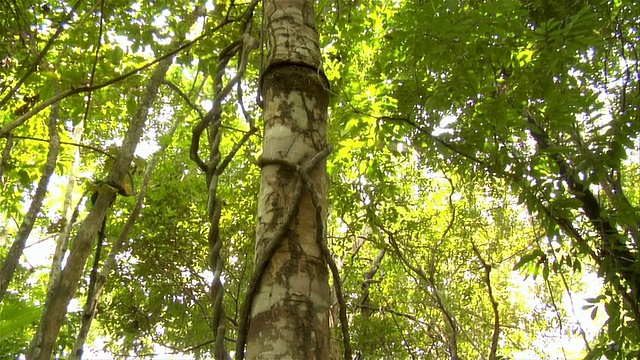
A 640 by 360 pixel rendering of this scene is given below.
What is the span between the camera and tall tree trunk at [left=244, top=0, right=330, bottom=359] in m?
0.93

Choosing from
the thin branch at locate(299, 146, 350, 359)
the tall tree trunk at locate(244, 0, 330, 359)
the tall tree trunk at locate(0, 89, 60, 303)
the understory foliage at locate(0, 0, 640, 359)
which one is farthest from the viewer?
the tall tree trunk at locate(0, 89, 60, 303)

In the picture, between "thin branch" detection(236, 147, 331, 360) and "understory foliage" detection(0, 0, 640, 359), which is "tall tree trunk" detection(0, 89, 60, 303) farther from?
"thin branch" detection(236, 147, 331, 360)

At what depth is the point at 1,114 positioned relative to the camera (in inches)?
178

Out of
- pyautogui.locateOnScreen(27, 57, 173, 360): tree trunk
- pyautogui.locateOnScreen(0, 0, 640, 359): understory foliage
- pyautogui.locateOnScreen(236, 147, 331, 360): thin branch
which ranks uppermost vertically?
pyautogui.locateOnScreen(0, 0, 640, 359): understory foliage

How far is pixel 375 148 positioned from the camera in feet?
10.6

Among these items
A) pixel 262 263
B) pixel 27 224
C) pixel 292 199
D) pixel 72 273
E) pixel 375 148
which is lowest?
pixel 262 263

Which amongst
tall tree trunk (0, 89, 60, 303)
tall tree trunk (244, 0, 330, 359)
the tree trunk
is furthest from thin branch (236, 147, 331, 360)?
tall tree trunk (0, 89, 60, 303)

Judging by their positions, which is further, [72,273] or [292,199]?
[72,273]

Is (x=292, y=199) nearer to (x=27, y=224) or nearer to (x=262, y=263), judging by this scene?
(x=262, y=263)

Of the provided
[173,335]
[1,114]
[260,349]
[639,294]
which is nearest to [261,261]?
[260,349]

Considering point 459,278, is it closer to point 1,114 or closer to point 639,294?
point 639,294

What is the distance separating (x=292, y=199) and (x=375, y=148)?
2.24m

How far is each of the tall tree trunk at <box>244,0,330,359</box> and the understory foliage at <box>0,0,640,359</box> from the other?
0.13m

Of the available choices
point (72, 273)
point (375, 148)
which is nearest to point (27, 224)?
point (72, 273)
